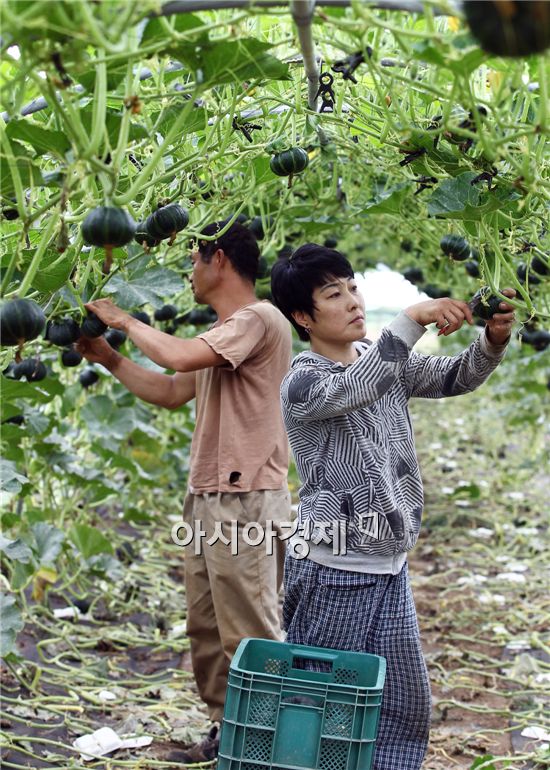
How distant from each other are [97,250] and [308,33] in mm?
1014

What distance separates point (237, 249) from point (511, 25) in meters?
2.03

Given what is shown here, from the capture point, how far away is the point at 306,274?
245cm

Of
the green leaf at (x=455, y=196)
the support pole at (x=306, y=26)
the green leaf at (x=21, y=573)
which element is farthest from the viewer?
the green leaf at (x=21, y=573)

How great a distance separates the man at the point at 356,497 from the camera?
236cm

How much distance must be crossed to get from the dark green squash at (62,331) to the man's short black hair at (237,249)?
1.88ft

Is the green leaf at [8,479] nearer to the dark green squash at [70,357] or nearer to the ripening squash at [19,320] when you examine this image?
the dark green squash at [70,357]

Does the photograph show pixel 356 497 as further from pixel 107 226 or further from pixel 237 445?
pixel 107 226

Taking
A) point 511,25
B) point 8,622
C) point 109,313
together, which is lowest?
point 8,622

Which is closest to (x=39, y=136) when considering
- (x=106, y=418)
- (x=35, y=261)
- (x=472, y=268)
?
(x=35, y=261)

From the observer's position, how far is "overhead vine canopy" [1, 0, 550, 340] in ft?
4.61

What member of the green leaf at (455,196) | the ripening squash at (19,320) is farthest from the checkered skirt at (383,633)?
the ripening squash at (19,320)

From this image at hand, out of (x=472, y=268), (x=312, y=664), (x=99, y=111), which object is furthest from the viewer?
(x=472, y=268)

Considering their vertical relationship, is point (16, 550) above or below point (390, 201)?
below

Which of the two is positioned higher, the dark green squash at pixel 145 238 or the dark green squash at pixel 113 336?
the dark green squash at pixel 145 238
